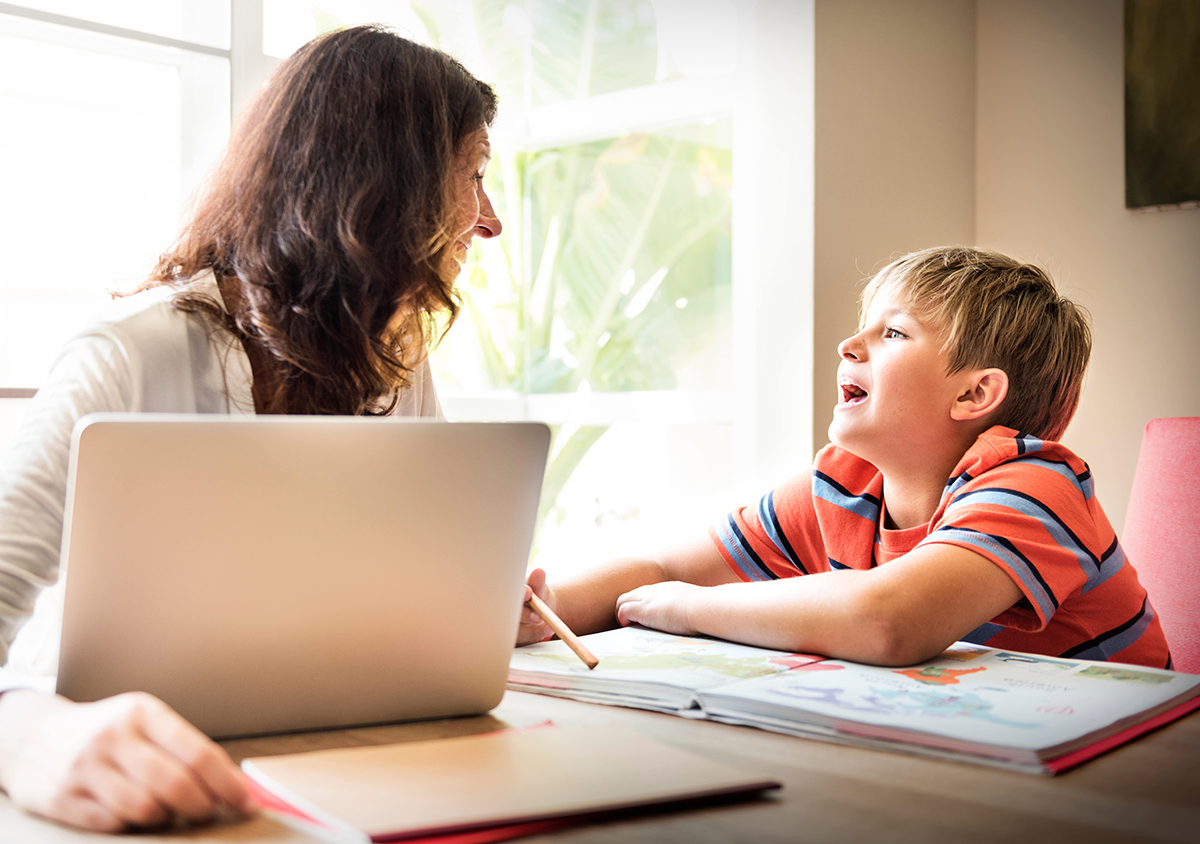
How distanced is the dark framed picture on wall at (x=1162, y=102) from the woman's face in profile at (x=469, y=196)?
163 centimetres

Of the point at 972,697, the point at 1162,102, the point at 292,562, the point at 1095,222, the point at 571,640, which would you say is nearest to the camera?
the point at 292,562

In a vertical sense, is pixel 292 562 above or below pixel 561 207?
below

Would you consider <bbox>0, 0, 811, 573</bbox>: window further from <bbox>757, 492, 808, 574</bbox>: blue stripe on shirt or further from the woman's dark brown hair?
the woman's dark brown hair

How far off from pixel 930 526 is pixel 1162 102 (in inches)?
60.1

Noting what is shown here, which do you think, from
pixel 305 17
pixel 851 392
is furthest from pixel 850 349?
pixel 305 17

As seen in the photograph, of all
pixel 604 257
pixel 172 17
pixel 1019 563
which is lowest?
pixel 1019 563

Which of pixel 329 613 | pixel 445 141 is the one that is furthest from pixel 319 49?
pixel 329 613

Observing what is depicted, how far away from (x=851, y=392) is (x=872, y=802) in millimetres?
816

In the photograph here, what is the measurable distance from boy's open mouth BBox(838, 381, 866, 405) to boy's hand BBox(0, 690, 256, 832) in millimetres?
935

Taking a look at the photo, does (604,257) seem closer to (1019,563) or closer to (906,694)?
(1019,563)

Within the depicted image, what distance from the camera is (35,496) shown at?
68 cm

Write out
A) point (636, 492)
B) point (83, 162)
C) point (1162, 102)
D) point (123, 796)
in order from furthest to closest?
1. point (636, 492)
2. point (1162, 102)
3. point (83, 162)
4. point (123, 796)

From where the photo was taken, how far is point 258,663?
25.2 inches

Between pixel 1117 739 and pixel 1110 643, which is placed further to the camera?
pixel 1110 643
